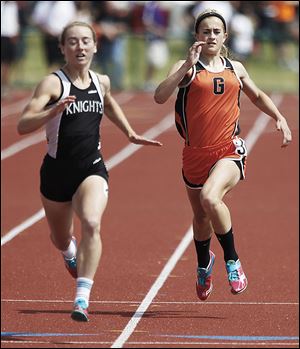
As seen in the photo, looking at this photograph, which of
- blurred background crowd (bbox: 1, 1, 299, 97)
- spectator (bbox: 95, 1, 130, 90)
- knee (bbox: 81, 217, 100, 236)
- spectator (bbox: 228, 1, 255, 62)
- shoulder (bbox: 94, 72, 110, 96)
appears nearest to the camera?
knee (bbox: 81, 217, 100, 236)

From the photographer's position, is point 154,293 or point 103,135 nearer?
point 154,293

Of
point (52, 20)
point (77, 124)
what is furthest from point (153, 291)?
point (52, 20)

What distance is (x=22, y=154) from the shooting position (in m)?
23.6

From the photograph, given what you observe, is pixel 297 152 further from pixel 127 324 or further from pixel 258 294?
pixel 127 324

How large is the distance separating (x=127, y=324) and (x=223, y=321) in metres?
0.91

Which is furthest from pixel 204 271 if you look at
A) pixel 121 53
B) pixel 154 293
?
pixel 121 53

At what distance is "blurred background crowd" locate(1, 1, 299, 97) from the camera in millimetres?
28734

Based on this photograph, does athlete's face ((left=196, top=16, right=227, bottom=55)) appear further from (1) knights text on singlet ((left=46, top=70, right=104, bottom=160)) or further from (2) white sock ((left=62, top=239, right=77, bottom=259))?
(2) white sock ((left=62, top=239, right=77, bottom=259))

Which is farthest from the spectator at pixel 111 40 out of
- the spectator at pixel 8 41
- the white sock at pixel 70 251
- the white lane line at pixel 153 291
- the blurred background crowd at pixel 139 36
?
the white sock at pixel 70 251

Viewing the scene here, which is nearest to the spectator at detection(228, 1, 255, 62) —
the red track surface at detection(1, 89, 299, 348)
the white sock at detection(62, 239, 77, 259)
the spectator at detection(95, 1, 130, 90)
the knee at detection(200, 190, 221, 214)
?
the spectator at detection(95, 1, 130, 90)

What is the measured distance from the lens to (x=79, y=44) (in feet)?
33.6

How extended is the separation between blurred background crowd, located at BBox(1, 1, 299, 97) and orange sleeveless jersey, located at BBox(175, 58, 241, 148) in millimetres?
16992

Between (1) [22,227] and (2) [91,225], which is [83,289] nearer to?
(2) [91,225]

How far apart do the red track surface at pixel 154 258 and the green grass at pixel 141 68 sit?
340 centimetres
